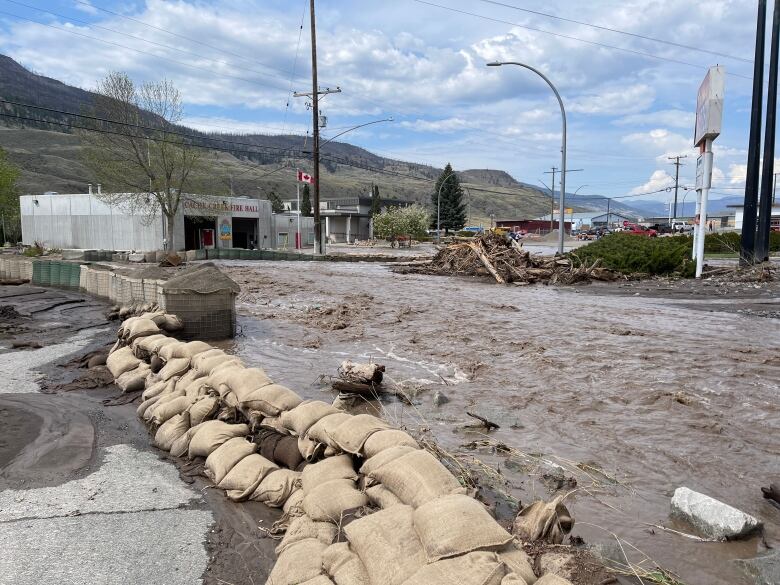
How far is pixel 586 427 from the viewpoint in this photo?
5.48 metres

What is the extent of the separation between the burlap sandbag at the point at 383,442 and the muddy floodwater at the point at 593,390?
973mm

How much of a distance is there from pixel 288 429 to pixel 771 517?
3439mm

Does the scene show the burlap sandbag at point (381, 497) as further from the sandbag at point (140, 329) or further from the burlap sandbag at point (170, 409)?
the sandbag at point (140, 329)

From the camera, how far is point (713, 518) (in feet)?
11.5

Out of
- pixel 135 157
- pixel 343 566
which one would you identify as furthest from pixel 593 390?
pixel 135 157

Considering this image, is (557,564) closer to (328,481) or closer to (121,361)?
(328,481)

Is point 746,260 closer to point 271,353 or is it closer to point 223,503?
point 271,353

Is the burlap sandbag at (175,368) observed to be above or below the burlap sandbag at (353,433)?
below

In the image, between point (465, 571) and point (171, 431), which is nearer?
point (465, 571)

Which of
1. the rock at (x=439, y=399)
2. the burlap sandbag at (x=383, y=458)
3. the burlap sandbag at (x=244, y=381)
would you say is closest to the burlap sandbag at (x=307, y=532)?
the burlap sandbag at (x=383, y=458)

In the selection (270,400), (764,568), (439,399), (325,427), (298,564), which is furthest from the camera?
(439,399)

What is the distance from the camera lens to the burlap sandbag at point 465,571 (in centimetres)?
231

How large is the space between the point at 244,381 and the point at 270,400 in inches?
17.4

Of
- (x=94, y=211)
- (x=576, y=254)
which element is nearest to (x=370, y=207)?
(x=94, y=211)
